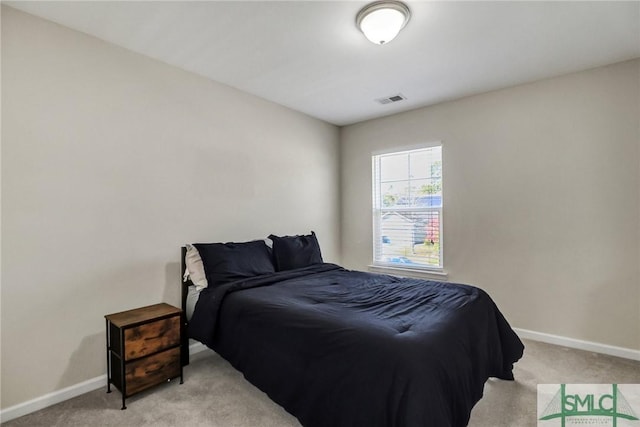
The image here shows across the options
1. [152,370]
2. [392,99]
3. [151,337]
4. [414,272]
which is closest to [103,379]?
[152,370]

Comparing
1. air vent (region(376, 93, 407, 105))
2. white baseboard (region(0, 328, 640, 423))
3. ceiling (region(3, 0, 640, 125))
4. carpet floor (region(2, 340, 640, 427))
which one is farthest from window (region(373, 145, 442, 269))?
carpet floor (region(2, 340, 640, 427))

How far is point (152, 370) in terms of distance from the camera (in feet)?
7.23

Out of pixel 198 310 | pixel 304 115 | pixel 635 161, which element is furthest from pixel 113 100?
pixel 635 161

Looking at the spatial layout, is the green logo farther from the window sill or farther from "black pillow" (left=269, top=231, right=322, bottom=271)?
"black pillow" (left=269, top=231, right=322, bottom=271)

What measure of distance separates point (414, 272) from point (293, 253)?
64.7 inches

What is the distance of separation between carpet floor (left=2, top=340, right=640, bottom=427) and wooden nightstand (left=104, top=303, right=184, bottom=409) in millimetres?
105

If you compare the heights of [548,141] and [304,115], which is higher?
[304,115]

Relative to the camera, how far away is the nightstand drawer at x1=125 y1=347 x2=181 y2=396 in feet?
6.92

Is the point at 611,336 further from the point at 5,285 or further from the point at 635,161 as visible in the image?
the point at 5,285

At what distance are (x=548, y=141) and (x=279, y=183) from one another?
111 inches

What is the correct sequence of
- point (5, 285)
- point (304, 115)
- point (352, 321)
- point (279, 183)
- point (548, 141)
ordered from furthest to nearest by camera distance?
point (304, 115) < point (279, 183) < point (548, 141) < point (5, 285) < point (352, 321)

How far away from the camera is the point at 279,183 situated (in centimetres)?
381

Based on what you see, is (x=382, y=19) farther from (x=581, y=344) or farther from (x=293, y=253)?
(x=581, y=344)

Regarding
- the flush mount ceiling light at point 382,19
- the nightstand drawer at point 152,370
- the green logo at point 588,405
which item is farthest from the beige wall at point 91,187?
the green logo at point 588,405
